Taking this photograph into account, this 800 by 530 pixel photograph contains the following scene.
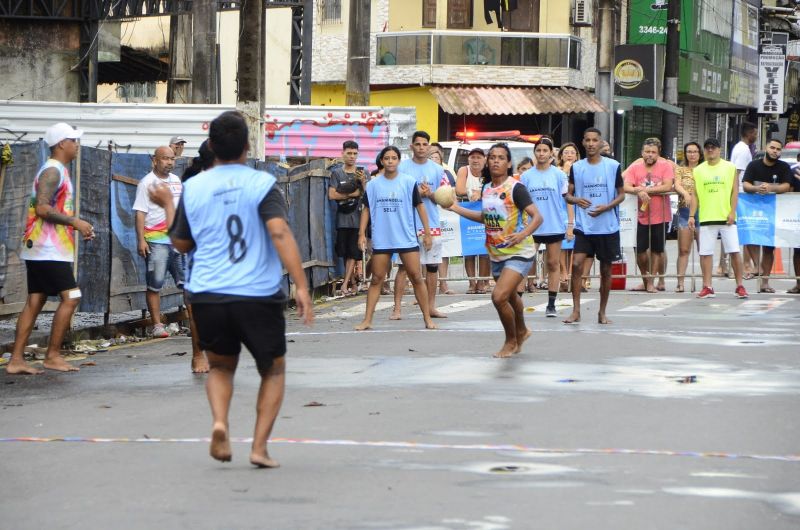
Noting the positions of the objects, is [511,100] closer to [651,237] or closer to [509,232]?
[651,237]

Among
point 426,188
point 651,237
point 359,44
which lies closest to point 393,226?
point 426,188

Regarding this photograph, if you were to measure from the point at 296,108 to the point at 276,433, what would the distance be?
18.7 meters

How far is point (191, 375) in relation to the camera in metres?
11.7

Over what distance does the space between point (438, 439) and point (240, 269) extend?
160 centimetres

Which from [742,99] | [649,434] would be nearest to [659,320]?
→ [649,434]

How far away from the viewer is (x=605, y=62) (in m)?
35.4

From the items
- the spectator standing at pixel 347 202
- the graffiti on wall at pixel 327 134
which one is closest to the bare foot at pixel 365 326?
the spectator standing at pixel 347 202

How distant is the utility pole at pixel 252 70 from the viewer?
63.8 feet

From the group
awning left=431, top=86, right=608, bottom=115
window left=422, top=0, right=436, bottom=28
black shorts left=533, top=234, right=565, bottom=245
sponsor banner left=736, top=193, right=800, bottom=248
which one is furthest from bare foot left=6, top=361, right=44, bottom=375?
window left=422, top=0, right=436, bottom=28

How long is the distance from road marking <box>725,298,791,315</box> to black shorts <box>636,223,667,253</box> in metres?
2.05

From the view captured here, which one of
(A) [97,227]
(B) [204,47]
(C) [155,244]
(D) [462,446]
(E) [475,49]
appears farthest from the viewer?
(E) [475,49]

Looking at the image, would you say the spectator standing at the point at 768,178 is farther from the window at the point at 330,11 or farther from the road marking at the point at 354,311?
the window at the point at 330,11

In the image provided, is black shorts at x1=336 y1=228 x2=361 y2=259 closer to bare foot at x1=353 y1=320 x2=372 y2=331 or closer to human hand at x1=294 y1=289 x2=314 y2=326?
bare foot at x1=353 y1=320 x2=372 y2=331

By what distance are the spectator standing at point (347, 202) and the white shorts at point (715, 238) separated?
455cm
